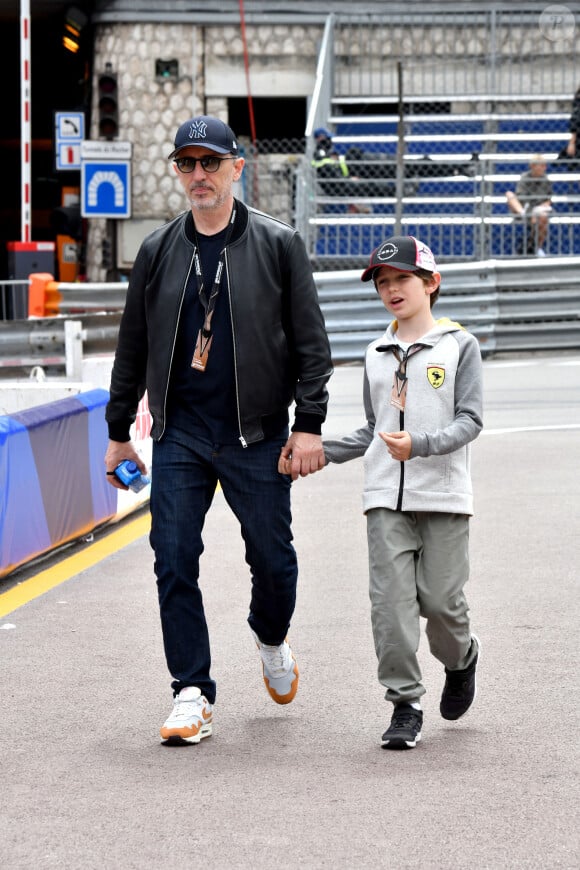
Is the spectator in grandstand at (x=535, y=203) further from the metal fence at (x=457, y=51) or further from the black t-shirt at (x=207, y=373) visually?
the black t-shirt at (x=207, y=373)

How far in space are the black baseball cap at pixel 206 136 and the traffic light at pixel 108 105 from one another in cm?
1752

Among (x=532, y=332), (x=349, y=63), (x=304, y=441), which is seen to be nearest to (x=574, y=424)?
(x=532, y=332)

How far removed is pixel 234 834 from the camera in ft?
13.6

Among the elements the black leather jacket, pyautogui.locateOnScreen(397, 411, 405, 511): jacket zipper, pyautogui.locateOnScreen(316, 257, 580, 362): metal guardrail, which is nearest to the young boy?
pyautogui.locateOnScreen(397, 411, 405, 511): jacket zipper

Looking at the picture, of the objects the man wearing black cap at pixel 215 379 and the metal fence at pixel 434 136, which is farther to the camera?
the metal fence at pixel 434 136

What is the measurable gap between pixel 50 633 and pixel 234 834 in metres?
2.55

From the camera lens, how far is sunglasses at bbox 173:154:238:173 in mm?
5008

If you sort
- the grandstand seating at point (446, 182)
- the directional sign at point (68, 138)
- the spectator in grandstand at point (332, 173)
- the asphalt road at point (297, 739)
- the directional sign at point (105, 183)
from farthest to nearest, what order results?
1. the directional sign at point (68, 138)
2. the directional sign at point (105, 183)
3. the spectator in grandstand at point (332, 173)
4. the grandstand seating at point (446, 182)
5. the asphalt road at point (297, 739)

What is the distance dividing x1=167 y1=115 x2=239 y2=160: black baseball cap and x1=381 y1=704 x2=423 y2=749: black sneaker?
1831 mm

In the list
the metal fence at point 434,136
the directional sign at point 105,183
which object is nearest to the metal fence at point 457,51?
the metal fence at point 434,136

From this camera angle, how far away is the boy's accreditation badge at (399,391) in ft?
16.2

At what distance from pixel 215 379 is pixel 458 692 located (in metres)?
1.27

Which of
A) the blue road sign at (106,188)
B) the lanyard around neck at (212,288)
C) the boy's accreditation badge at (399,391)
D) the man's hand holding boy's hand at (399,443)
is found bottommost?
the man's hand holding boy's hand at (399,443)

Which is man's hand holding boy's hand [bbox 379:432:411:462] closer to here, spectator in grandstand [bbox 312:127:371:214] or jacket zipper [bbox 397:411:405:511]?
jacket zipper [bbox 397:411:405:511]
